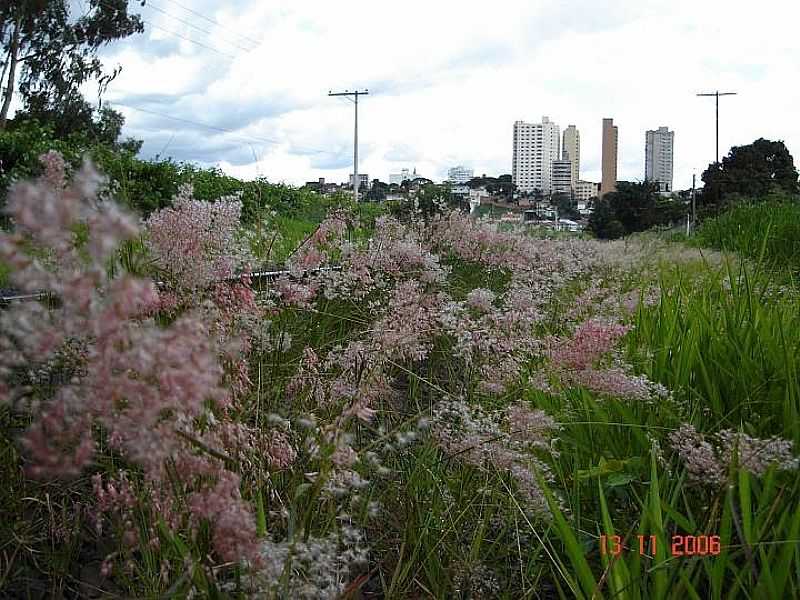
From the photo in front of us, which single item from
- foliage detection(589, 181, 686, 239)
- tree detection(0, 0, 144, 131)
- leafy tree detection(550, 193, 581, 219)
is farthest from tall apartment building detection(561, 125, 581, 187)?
tree detection(0, 0, 144, 131)

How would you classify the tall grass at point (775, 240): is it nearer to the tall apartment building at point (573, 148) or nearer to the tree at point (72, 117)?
the tree at point (72, 117)

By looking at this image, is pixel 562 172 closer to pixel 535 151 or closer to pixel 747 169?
pixel 535 151

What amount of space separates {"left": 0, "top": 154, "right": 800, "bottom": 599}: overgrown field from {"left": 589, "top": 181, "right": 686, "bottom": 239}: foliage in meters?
35.5

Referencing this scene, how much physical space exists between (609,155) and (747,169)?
37567 mm

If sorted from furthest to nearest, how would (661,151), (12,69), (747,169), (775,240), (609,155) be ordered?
(609,155)
(661,151)
(747,169)
(12,69)
(775,240)

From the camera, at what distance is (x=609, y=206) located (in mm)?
40438

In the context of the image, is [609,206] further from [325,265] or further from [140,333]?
[140,333]

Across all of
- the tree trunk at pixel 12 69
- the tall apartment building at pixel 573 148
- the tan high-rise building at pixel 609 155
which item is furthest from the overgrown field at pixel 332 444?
the tan high-rise building at pixel 609 155

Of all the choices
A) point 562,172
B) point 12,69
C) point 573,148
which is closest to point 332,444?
point 12,69

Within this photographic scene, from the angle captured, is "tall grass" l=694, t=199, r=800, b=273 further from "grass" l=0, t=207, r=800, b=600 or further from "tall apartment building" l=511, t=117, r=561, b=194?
"tall apartment building" l=511, t=117, r=561, b=194

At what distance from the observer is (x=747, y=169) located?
35625 millimetres
